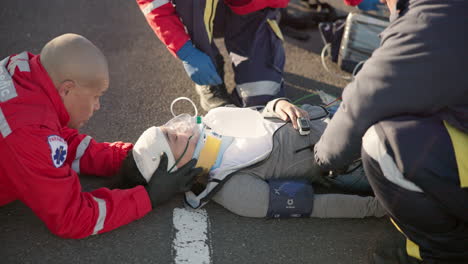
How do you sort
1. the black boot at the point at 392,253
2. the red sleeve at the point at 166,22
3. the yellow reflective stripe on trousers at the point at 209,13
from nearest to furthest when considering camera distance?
the black boot at the point at 392,253, the red sleeve at the point at 166,22, the yellow reflective stripe on trousers at the point at 209,13

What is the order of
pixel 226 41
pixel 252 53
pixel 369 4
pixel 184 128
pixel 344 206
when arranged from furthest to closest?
1. pixel 369 4
2. pixel 226 41
3. pixel 252 53
4. pixel 184 128
5. pixel 344 206

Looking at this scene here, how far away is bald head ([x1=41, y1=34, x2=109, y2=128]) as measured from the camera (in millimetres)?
2197

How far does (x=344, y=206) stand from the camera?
8.51ft

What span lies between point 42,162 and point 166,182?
2.15 feet

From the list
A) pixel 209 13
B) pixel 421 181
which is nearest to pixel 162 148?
pixel 209 13

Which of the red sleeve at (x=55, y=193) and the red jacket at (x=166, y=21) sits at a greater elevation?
the red jacket at (x=166, y=21)

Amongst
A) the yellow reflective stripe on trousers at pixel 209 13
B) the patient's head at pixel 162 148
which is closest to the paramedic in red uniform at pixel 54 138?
the patient's head at pixel 162 148

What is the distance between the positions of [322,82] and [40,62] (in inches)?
92.3

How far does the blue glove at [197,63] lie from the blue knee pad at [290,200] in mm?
972

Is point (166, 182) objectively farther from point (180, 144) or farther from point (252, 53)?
point (252, 53)

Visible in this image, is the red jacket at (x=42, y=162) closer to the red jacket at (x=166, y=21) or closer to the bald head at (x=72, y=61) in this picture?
the bald head at (x=72, y=61)

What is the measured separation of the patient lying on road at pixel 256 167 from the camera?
2.53 meters

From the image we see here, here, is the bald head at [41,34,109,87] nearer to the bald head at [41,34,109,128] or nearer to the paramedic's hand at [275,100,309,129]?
the bald head at [41,34,109,128]

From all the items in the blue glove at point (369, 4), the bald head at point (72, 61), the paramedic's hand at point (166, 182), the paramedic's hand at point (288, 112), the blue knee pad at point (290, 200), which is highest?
the bald head at point (72, 61)
